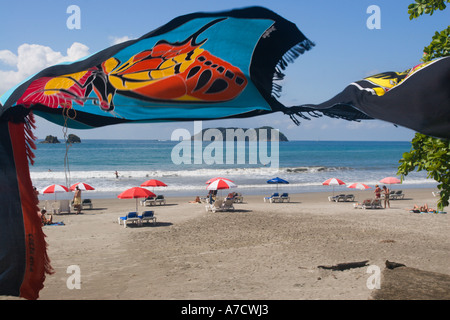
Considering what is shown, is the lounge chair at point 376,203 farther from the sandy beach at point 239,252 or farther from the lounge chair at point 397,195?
the lounge chair at point 397,195

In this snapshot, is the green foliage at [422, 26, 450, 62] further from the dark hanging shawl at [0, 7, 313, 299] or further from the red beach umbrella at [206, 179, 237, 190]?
the red beach umbrella at [206, 179, 237, 190]

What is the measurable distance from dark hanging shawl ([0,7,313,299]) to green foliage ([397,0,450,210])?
229cm

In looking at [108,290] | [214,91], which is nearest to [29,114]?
[214,91]

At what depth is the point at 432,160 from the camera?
4820 mm

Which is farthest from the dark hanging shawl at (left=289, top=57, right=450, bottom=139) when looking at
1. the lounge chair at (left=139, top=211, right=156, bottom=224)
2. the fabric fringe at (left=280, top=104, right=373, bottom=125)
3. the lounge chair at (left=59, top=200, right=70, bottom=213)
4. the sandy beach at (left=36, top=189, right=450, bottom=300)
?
the lounge chair at (left=59, top=200, right=70, bottom=213)

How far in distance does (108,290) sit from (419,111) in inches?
250

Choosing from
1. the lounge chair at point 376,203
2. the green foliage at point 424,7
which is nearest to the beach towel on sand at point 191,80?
the green foliage at point 424,7

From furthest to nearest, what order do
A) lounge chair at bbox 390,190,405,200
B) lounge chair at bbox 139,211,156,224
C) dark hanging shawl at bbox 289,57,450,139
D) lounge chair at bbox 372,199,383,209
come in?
lounge chair at bbox 390,190,405,200
lounge chair at bbox 372,199,383,209
lounge chair at bbox 139,211,156,224
dark hanging shawl at bbox 289,57,450,139

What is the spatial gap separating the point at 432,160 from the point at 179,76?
3211 millimetres

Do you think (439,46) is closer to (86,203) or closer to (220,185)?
(220,185)

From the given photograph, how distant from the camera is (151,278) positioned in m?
8.34

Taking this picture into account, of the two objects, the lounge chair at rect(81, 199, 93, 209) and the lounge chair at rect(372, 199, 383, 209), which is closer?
the lounge chair at rect(372, 199, 383, 209)

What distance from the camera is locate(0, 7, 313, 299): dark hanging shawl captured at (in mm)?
3641
